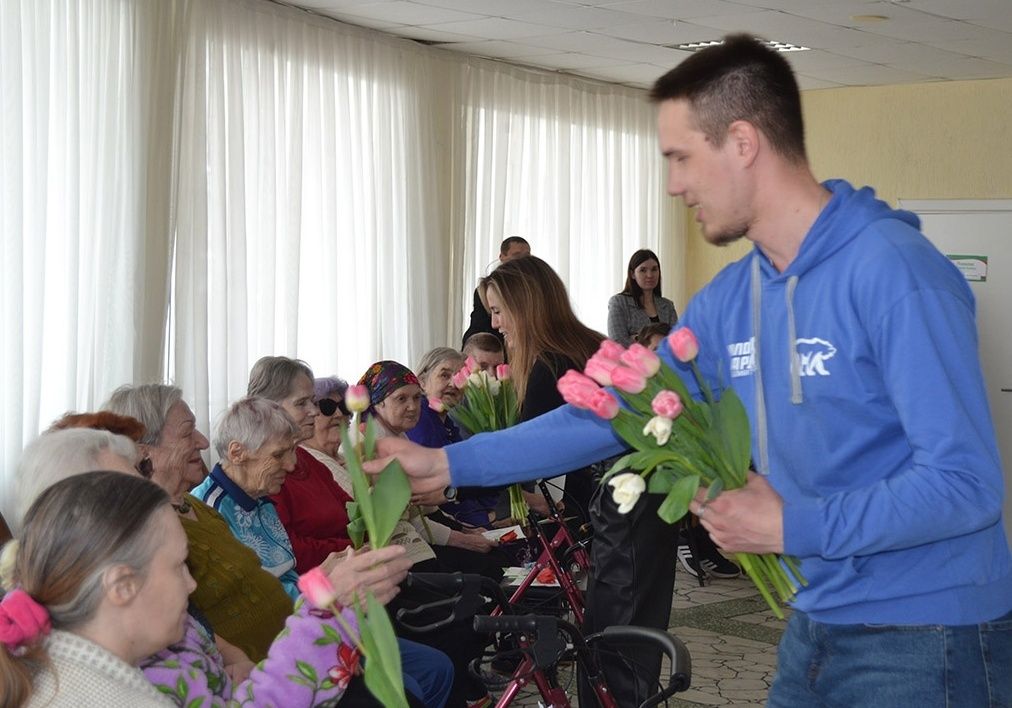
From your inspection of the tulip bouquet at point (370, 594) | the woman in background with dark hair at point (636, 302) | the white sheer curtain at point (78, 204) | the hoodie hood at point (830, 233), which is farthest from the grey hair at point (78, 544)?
the woman in background with dark hair at point (636, 302)

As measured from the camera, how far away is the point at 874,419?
61.8 inches

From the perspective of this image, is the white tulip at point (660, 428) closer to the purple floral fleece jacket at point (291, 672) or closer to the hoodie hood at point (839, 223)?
the hoodie hood at point (839, 223)

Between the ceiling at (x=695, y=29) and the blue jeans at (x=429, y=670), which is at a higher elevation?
the ceiling at (x=695, y=29)

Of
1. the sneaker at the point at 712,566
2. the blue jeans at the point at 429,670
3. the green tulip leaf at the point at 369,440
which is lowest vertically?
the sneaker at the point at 712,566

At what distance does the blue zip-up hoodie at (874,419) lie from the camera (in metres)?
1.46

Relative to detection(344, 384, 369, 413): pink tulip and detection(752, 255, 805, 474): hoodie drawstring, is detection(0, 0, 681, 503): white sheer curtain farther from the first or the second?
detection(752, 255, 805, 474): hoodie drawstring

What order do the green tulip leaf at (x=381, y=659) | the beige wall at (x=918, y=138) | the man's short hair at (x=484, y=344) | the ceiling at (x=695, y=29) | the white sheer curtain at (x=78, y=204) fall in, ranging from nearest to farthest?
the green tulip leaf at (x=381, y=659)
the white sheer curtain at (x=78, y=204)
the man's short hair at (x=484, y=344)
the ceiling at (x=695, y=29)
the beige wall at (x=918, y=138)

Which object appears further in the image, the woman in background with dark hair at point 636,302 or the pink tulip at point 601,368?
the woman in background with dark hair at point 636,302

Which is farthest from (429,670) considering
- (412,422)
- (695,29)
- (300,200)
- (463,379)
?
(695,29)

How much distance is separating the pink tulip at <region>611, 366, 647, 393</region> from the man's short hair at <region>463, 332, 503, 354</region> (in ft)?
14.9

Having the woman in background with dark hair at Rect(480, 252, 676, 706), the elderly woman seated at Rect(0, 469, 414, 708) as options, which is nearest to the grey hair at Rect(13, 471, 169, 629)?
the elderly woman seated at Rect(0, 469, 414, 708)

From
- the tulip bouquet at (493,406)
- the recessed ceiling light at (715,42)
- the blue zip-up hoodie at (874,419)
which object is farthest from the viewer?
the recessed ceiling light at (715,42)

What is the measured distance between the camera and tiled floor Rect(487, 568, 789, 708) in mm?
4531

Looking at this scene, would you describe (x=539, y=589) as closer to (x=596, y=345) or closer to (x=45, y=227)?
(x=596, y=345)
